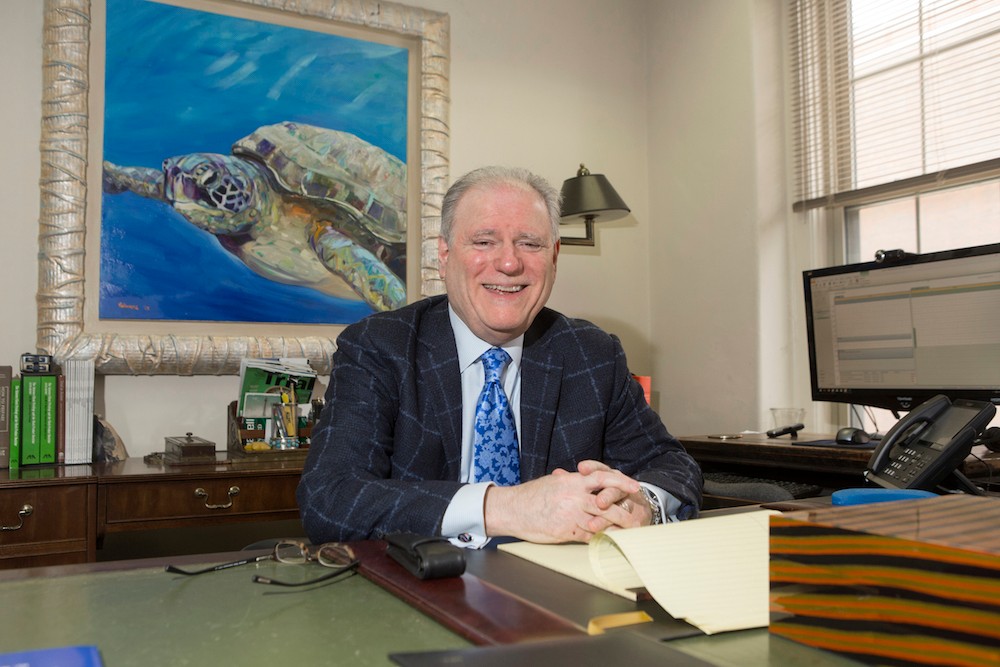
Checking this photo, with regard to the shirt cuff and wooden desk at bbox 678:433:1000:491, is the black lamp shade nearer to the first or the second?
wooden desk at bbox 678:433:1000:491

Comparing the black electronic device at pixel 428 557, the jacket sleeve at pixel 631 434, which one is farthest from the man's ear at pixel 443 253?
the black electronic device at pixel 428 557

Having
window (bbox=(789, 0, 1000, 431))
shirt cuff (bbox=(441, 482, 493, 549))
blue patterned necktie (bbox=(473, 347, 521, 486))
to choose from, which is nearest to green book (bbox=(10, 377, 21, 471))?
blue patterned necktie (bbox=(473, 347, 521, 486))

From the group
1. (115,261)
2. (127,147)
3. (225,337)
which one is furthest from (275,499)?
(127,147)

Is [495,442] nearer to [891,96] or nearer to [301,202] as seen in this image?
[301,202]

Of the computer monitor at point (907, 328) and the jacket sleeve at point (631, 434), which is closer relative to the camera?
the jacket sleeve at point (631, 434)

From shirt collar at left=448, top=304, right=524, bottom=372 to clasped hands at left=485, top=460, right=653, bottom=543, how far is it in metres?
0.51

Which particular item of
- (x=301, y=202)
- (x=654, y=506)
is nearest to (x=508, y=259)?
(x=654, y=506)

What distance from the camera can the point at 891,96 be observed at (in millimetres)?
2975

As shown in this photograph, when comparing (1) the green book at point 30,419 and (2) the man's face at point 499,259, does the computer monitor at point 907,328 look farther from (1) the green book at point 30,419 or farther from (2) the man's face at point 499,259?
(1) the green book at point 30,419

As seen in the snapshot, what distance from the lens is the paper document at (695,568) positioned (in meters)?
0.74

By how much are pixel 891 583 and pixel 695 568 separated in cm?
22

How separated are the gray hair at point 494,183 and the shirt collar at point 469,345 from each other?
17cm

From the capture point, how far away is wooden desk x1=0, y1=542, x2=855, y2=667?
68 centimetres

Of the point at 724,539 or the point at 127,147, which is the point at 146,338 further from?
the point at 724,539
